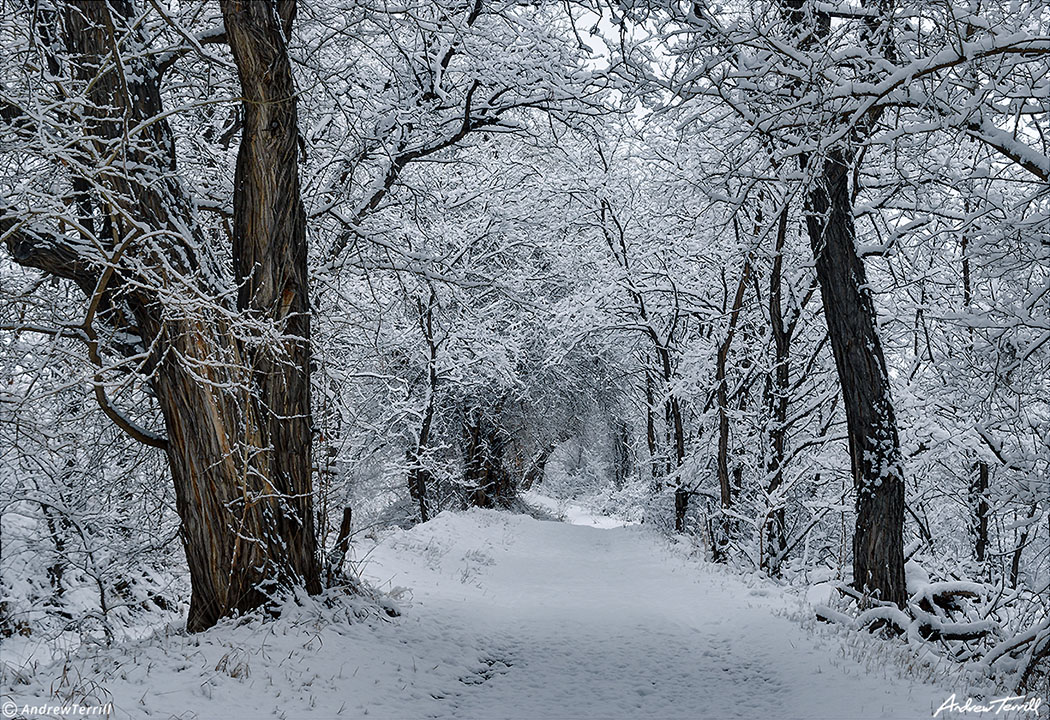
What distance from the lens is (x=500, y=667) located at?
5.95 m

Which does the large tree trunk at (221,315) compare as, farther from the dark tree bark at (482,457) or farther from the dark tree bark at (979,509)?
the dark tree bark at (482,457)

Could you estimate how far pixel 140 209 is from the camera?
5.41m

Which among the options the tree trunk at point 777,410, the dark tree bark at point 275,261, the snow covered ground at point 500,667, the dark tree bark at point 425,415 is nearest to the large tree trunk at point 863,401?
the snow covered ground at point 500,667

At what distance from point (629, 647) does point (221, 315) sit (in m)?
4.66

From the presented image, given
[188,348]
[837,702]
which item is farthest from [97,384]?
[837,702]

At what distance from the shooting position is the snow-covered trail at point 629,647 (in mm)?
4953

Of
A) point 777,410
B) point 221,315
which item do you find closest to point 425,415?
point 777,410

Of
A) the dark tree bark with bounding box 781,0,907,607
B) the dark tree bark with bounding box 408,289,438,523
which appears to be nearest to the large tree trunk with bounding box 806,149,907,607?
the dark tree bark with bounding box 781,0,907,607

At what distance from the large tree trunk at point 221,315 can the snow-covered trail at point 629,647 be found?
174 centimetres

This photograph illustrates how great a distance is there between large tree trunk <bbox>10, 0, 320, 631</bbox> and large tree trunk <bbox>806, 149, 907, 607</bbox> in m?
5.13

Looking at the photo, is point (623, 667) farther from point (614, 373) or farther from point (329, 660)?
point (614, 373)

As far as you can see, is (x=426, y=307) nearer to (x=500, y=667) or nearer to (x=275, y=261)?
(x=275, y=261)

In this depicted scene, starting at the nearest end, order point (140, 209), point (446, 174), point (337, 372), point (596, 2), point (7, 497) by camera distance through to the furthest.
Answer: point (140, 209)
point (596, 2)
point (337, 372)
point (7, 497)
point (446, 174)

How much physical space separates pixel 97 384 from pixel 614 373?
→ 21.2 m
